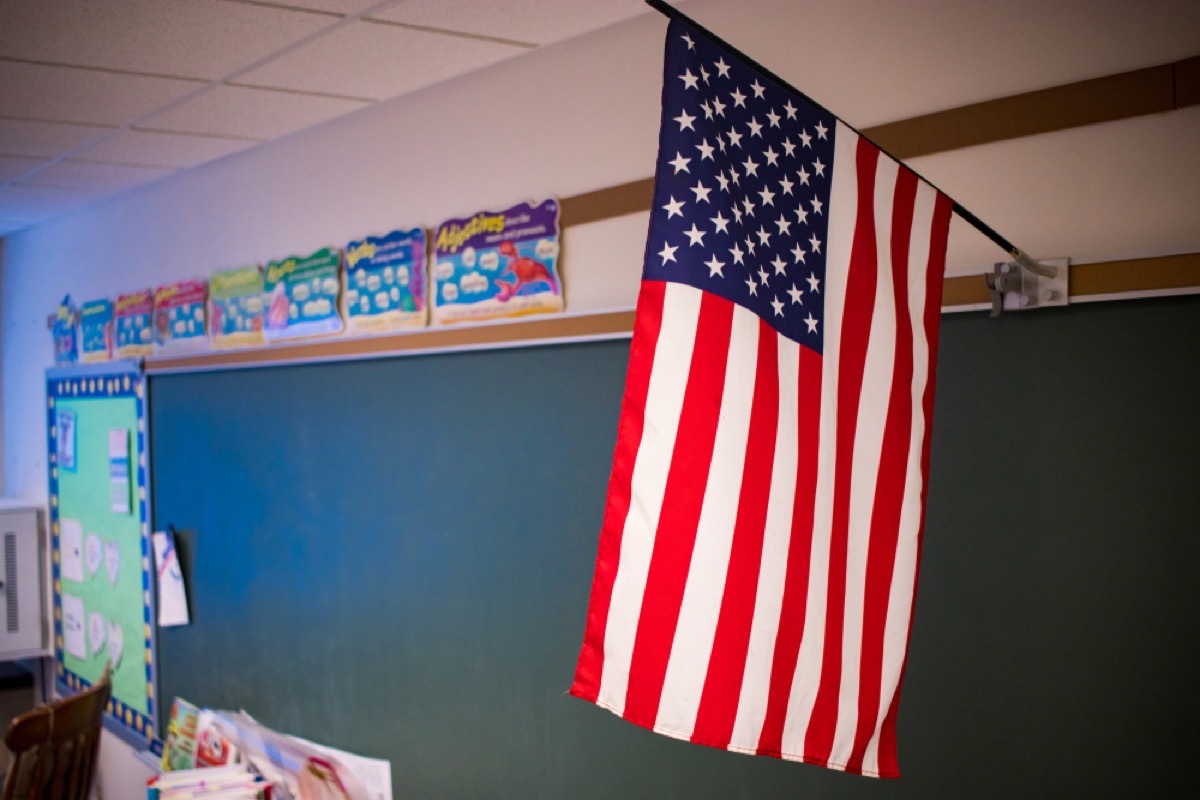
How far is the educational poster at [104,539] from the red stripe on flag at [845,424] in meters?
3.76

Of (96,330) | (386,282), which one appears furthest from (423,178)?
(96,330)

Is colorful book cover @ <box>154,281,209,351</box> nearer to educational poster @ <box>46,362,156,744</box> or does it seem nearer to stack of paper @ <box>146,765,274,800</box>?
educational poster @ <box>46,362,156,744</box>

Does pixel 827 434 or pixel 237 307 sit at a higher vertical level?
pixel 237 307

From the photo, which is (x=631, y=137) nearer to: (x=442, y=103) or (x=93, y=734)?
(x=442, y=103)

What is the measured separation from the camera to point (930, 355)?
1478 mm

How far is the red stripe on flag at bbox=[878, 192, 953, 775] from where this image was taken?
144 centimetres

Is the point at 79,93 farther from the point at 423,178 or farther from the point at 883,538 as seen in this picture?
the point at 883,538

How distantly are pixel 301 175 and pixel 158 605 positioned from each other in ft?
6.74

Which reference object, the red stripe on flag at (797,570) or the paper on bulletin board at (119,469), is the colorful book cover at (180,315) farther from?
the red stripe on flag at (797,570)

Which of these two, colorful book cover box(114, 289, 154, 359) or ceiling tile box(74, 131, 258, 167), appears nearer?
ceiling tile box(74, 131, 258, 167)

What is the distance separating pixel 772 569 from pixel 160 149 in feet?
10.8

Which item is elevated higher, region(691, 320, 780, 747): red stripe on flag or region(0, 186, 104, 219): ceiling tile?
region(0, 186, 104, 219): ceiling tile

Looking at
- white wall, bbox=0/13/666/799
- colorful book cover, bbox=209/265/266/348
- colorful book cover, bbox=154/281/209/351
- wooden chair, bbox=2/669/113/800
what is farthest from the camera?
colorful book cover, bbox=154/281/209/351

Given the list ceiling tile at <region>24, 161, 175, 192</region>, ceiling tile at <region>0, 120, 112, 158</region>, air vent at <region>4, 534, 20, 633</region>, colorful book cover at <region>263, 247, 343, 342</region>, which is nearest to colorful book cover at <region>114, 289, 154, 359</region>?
ceiling tile at <region>24, 161, 175, 192</region>
